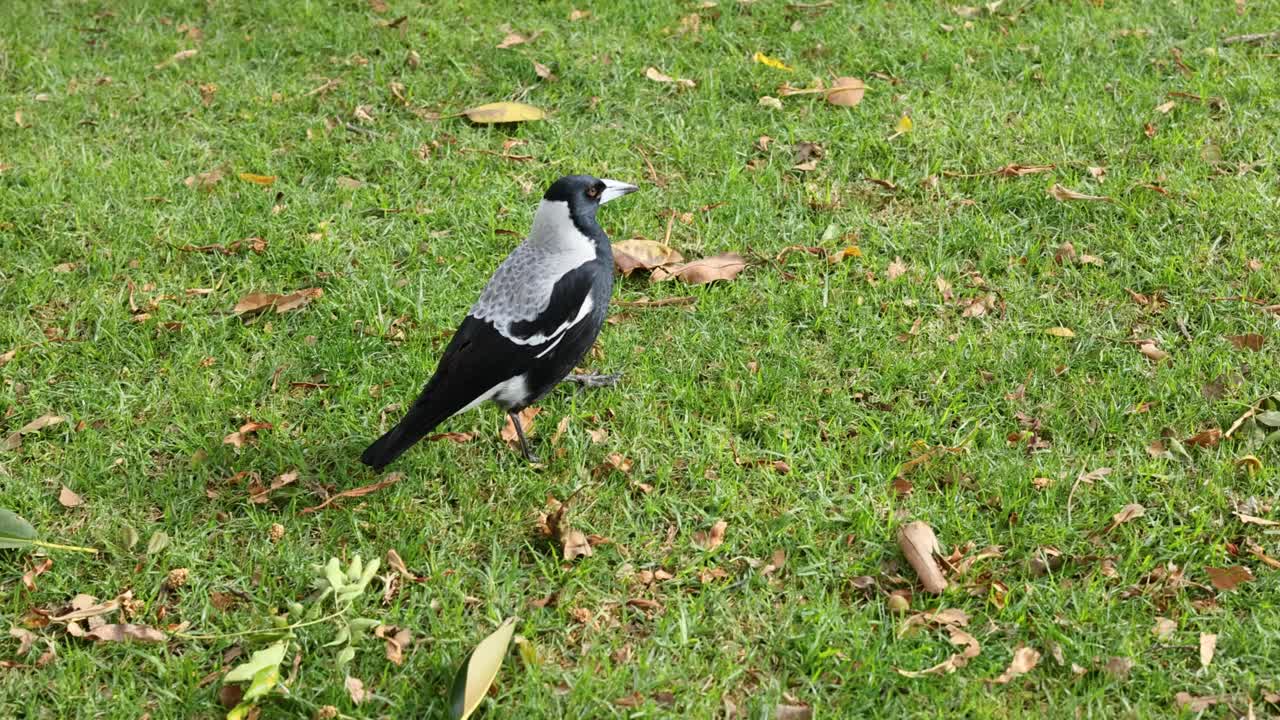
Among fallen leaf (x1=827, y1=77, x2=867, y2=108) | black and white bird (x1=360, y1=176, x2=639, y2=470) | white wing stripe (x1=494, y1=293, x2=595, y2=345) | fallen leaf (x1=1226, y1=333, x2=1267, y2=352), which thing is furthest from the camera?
fallen leaf (x1=827, y1=77, x2=867, y2=108)

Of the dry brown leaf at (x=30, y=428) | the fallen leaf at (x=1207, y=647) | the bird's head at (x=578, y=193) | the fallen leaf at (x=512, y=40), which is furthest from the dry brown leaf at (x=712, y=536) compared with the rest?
the fallen leaf at (x=512, y=40)

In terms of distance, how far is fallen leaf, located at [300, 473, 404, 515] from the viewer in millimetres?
3303

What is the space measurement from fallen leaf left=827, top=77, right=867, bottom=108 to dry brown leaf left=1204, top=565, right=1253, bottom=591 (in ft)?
9.28

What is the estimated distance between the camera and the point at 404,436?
3168 mm

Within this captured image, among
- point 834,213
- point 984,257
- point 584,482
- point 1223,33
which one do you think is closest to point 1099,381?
point 984,257

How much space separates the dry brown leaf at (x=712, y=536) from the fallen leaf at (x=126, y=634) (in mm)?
1424

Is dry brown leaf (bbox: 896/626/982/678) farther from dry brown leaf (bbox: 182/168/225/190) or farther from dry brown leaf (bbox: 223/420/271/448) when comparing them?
dry brown leaf (bbox: 182/168/225/190)

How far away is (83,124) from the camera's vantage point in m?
5.27

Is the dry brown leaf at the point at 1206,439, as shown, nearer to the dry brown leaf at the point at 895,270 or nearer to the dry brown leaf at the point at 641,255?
the dry brown leaf at the point at 895,270

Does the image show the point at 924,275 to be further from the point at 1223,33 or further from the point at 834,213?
the point at 1223,33

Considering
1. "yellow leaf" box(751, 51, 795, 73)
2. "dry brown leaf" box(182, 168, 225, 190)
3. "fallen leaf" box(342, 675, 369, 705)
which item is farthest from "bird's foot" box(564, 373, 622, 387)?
"yellow leaf" box(751, 51, 795, 73)

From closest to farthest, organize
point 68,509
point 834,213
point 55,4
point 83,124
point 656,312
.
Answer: point 68,509 < point 656,312 < point 834,213 < point 83,124 < point 55,4

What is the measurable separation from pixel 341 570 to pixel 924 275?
2.32 metres

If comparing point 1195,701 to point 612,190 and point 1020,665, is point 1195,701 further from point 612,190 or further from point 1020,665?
point 612,190
